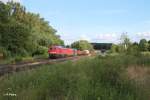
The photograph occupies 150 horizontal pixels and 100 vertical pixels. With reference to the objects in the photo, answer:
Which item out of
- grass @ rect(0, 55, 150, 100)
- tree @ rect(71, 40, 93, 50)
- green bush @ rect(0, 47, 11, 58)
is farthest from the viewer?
tree @ rect(71, 40, 93, 50)

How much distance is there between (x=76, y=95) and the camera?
1041 cm

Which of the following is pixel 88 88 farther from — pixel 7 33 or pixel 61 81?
pixel 7 33

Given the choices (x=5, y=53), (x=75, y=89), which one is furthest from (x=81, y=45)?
(x=75, y=89)

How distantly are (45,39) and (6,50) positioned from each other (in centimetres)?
2720

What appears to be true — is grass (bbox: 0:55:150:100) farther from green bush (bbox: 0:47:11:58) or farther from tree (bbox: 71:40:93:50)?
tree (bbox: 71:40:93:50)

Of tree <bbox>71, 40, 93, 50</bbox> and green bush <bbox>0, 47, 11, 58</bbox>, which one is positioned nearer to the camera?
green bush <bbox>0, 47, 11, 58</bbox>

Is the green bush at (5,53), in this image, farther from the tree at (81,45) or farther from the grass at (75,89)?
the tree at (81,45)

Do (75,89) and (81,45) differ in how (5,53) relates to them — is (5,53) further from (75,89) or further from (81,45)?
(81,45)

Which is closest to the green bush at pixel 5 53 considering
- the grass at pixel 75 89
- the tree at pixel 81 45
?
the grass at pixel 75 89

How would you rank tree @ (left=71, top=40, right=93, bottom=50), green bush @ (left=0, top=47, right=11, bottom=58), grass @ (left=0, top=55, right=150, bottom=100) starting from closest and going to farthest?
grass @ (left=0, top=55, right=150, bottom=100)
green bush @ (left=0, top=47, right=11, bottom=58)
tree @ (left=71, top=40, right=93, bottom=50)

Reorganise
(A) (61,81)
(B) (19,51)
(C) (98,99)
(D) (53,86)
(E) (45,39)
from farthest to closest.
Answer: (E) (45,39) < (B) (19,51) < (A) (61,81) < (D) (53,86) < (C) (98,99)

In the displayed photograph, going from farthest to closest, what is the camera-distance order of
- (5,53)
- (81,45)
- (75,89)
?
(81,45), (5,53), (75,89)

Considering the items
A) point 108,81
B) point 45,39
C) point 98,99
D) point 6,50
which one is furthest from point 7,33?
point 98,99

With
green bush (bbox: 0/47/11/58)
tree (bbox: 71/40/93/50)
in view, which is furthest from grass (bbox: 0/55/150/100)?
tree (bbox: 71/40/93/50)
